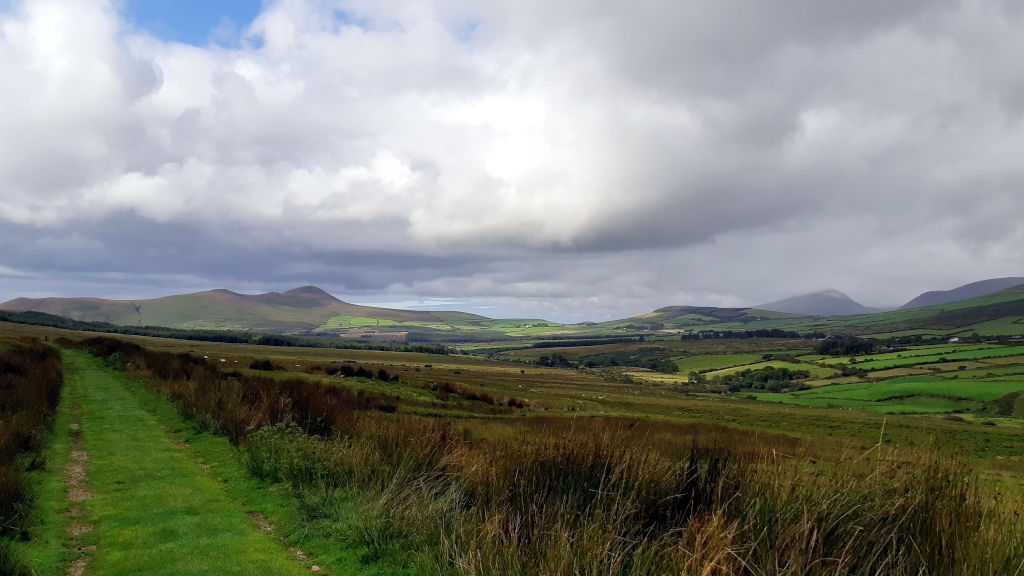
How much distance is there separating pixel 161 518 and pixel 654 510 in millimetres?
8046

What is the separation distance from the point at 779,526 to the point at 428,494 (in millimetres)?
5243

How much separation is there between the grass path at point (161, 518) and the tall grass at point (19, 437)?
0.93 m

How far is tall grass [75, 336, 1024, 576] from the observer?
518 centimetres

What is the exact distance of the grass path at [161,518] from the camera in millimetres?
7266

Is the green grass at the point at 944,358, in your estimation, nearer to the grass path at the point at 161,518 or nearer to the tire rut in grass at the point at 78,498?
the grass path at the point at 161,518

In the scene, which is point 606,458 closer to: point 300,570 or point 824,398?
point 300,570

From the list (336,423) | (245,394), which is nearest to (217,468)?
(336,423)

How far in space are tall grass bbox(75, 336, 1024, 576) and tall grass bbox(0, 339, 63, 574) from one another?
3858mm

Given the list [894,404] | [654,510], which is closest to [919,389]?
[894,404]

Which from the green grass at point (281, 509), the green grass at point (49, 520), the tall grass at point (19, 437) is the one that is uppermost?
the tall grass at point (19, 437)

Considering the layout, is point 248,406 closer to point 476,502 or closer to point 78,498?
point 78,498

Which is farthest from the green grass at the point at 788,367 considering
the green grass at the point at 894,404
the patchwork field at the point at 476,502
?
the patchwork field at the point at 476,502

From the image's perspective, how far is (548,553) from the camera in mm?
5574

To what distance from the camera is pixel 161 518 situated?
905 cm
